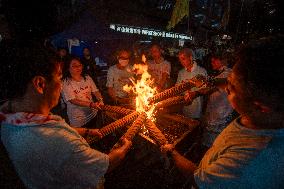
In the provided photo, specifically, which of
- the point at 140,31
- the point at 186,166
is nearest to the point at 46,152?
Result: the point at 186,166

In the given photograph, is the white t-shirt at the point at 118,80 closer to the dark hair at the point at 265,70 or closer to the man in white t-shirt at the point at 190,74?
the man in white t-shirt at the point at 190,74

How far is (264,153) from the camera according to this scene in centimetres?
159

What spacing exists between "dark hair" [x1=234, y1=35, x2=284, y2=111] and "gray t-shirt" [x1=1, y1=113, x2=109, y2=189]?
1474 mm

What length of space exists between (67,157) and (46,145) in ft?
0.65

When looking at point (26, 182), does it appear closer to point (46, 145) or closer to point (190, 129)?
point (46, 145)

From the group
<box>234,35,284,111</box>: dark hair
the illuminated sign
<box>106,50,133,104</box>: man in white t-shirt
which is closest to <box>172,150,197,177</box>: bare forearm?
<box>234,35,284,111</box>: dark hair

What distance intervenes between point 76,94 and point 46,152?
373 centimetres

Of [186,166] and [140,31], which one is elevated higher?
[140,31]

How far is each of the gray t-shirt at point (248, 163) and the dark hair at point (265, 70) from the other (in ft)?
0.84

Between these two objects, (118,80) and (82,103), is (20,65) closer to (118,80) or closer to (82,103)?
(82,103)

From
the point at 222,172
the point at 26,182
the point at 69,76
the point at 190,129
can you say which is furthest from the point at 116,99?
the point at 222,172

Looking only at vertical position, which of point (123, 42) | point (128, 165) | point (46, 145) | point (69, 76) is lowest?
point (128, 165)

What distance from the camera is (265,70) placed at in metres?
1.57

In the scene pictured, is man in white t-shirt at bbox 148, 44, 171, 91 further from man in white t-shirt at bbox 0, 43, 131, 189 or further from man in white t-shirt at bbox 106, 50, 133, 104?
man in white t-shirt at bbox 0, 43, 131, 189
